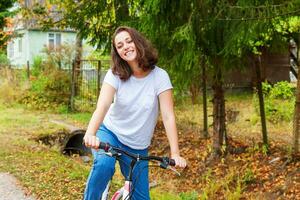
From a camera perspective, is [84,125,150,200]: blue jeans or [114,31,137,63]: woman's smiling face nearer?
[84,125,150,200]: blue jeans

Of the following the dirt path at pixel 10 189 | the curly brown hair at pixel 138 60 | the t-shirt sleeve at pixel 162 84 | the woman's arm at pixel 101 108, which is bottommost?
the dirt path at pixel 10 189

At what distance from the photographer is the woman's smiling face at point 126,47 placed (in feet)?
12.2

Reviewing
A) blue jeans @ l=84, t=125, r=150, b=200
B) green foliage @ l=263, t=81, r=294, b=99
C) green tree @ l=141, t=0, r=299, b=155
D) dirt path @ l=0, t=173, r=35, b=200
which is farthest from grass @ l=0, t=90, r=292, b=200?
blue jeans @ l=84, t=125, r=150, b=200

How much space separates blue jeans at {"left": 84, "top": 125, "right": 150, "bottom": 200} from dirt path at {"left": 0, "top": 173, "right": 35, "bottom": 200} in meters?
2.74

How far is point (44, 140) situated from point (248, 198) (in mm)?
6417

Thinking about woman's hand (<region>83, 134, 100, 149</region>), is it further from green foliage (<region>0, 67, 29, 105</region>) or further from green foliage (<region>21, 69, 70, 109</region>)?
green foliage (<region>0, 67, 29, 105</region>)

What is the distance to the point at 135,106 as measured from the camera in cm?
375

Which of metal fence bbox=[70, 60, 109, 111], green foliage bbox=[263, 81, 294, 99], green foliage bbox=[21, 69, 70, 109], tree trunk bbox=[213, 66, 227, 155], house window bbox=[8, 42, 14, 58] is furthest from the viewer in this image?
house window bbox=[8, 42, 14, 58]

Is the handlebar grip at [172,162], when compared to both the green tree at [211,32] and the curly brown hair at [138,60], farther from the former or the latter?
the green tree at [211,32]

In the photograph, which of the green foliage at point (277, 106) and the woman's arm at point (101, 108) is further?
the green foliage at point (277, 106)

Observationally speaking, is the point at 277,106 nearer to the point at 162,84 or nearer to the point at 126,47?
the point at 162,84

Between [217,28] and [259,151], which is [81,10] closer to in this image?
[217,28]

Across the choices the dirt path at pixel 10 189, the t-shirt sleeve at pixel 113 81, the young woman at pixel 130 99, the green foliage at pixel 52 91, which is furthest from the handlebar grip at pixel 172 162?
the green foliage at pixel 52 91

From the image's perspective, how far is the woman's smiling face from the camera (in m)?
3.73
